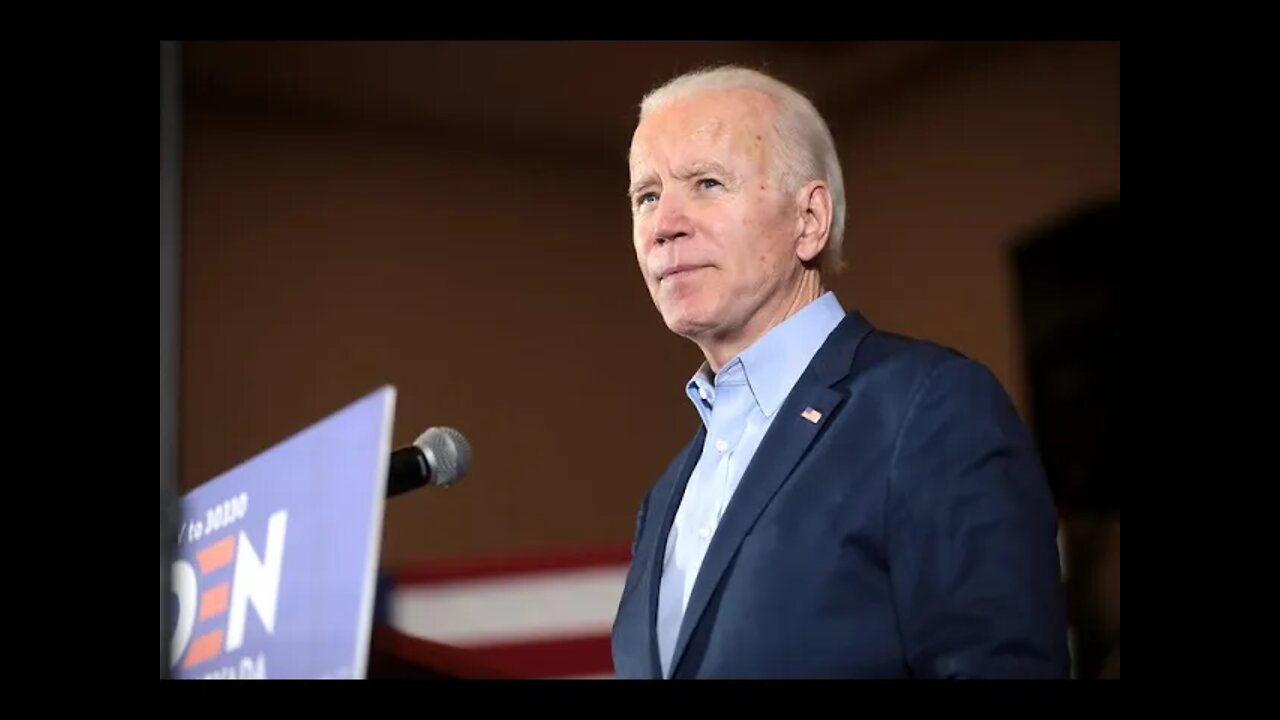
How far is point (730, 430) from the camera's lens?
5.48 feet

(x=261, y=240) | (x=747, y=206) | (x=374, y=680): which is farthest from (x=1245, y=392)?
(x=261, y=240)

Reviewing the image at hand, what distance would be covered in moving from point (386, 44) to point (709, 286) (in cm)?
72

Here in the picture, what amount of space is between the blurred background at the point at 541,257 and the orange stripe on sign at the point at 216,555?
24 centimetres

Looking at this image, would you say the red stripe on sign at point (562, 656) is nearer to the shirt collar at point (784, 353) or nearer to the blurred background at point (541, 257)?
the blurred background at point (541, 257)

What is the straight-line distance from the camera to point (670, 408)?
1.94 metres

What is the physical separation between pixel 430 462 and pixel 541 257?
2.23 feet

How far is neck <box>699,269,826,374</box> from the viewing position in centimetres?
170

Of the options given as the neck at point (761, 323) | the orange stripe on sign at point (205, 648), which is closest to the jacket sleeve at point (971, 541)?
the neck at point (761, 323)

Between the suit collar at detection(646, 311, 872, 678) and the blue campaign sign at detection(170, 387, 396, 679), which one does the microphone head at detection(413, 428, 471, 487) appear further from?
the suit collar at detection(646, 311, 872, 678)

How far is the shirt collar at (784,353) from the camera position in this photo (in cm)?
164

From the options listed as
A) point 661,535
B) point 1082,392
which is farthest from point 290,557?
point 1082,392

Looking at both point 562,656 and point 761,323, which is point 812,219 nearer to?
point 761,323

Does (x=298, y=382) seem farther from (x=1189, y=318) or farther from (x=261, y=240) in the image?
(x=1189, y=318)

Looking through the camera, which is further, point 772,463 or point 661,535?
point 661,535
